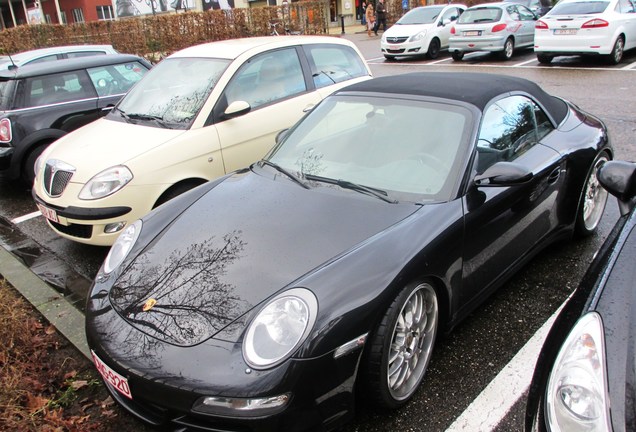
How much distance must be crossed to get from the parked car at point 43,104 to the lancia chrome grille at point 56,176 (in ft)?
6.00

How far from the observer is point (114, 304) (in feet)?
8.32

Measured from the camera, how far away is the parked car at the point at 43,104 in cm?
594

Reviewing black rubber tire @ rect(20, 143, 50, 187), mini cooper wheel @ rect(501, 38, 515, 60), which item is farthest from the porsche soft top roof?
mini cooper wheel @ rect(501, 38, 515, 60)

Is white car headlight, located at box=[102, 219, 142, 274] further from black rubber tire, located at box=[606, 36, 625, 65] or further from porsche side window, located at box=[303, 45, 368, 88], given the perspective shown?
black rubber tire, located at box=[606, 36, 625, 65]

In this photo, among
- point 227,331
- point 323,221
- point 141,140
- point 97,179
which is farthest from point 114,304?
point 141,140

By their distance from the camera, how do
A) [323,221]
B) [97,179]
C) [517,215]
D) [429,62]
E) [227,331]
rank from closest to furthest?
[227,331]
[323,221]
[517,215]
[97,179]
[429,62]

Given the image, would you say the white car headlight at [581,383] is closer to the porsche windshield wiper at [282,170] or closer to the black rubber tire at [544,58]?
the porsche windshield wiper at [282,170]

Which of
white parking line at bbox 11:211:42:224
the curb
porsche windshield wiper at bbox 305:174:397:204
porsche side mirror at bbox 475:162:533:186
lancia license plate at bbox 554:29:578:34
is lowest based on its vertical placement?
white parking line at bbox 11:211:42:224

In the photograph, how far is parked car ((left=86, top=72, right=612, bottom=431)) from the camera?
6.94ft

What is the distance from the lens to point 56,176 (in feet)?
14.3

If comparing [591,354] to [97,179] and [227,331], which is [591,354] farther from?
[97,179]

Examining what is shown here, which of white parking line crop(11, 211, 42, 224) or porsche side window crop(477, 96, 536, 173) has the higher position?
porsche side window crop(477, 96, 536, 173)

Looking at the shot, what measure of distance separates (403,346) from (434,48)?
15140 millimetres

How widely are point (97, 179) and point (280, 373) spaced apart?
2784 millimetres
